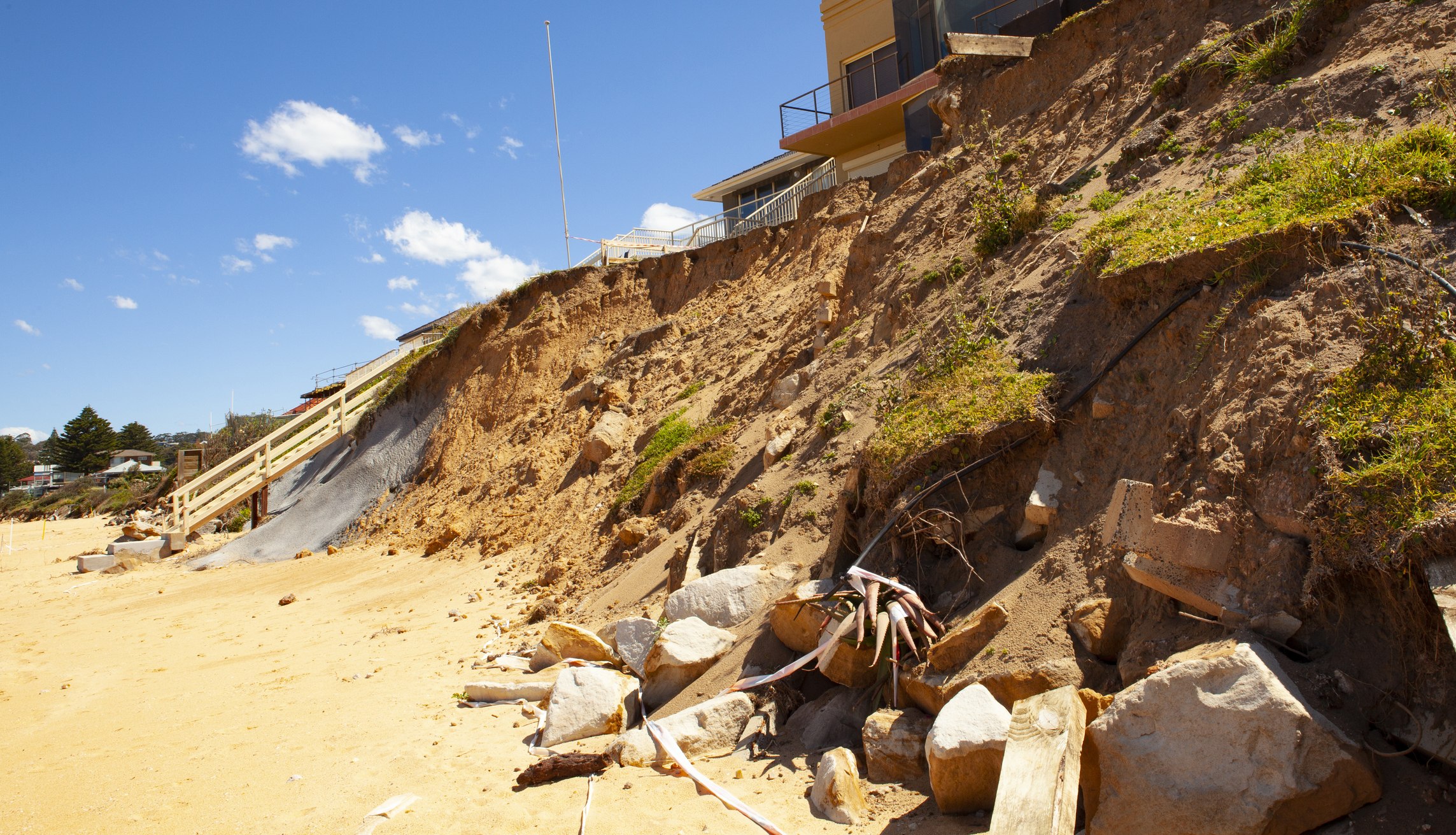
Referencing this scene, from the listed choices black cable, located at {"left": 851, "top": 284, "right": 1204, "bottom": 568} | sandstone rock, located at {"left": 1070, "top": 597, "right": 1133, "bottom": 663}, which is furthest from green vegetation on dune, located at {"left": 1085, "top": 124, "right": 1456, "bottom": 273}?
sandstone rock, located at {"left": 1070, "top": 597, "right": 1133, "bottom": 663}

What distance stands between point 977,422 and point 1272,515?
6.01 ft

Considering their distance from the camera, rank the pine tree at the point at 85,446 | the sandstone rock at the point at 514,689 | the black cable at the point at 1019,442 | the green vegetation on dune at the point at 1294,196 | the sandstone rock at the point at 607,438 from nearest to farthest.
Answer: the green vegetation on dune at the point at 1294,196 → the black cable at the point at 1019,442 → the sandstone rock at the point at 514,689 → the sandstone rock at the point at 607,438 → the pine tree at the point at 85,446

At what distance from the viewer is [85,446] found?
57.6m

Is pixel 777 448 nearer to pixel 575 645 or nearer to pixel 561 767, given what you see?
pixel 575 645

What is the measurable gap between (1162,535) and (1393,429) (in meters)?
0.98

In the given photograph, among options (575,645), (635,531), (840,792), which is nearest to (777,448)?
(635,531)

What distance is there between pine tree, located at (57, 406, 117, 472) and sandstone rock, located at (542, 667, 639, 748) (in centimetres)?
6765

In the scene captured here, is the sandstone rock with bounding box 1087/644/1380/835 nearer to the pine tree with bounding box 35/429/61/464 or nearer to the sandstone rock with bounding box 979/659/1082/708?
the sandstone rock with bounding box 979/659/1082/708

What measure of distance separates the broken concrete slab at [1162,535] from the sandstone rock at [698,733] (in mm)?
2337

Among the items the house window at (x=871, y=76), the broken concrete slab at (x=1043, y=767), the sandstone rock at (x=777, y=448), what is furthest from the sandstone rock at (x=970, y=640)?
the house window at (x=871, y=76)

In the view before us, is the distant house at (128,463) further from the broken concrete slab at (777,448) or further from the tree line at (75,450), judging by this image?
the broken concrete slab at (777,448)

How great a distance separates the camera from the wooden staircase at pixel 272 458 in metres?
19.3

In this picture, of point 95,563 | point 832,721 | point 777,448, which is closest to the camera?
point 832,721

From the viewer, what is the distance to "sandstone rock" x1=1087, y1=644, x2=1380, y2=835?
8.94 feet
